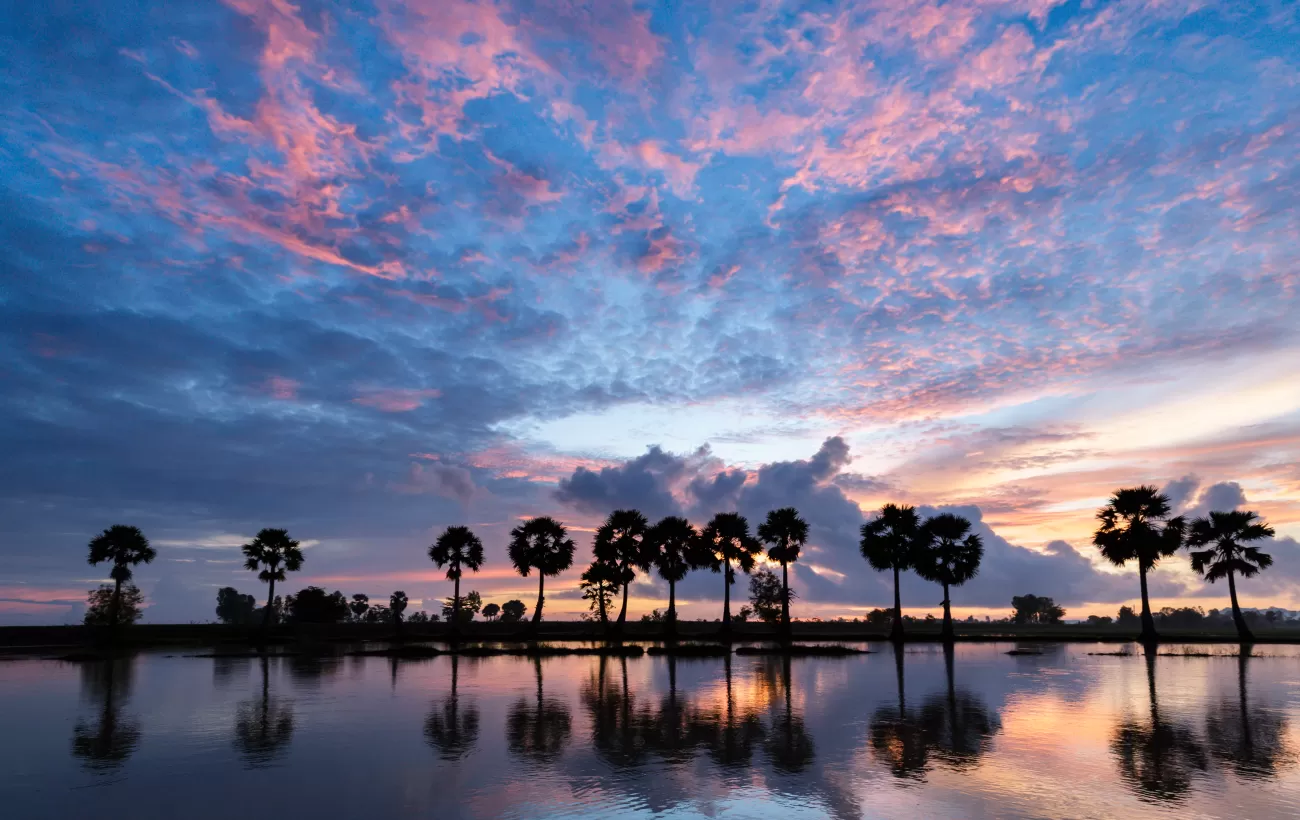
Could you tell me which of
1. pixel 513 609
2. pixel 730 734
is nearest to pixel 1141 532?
pixel 730 734

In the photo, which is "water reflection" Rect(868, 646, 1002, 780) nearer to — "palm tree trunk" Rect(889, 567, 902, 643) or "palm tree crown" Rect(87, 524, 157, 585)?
"palm tree trunk" Rect(889, 567, 902, 643)

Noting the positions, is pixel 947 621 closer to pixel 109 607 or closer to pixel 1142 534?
pixel 1142 534

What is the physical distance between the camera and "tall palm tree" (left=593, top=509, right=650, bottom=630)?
80.7 metres

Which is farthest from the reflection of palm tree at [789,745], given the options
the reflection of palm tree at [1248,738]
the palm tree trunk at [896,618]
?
the palm tree trunk at [896,618]

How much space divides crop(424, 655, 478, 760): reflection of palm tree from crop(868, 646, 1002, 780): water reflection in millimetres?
8770

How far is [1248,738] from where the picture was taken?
17531mm

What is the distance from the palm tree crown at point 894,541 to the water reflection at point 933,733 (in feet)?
156

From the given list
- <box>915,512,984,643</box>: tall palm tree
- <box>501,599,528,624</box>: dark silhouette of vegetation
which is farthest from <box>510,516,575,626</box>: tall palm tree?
<box>501,599,528,624</box>: dark silhouette of vegetation

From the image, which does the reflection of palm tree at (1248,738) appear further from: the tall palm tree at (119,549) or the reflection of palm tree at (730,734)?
the tall palm tree at (119,549)

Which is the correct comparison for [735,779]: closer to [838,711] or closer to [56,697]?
[838,711]

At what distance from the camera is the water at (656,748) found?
1204cm

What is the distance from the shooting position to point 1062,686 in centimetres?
2938

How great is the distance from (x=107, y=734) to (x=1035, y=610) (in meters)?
190

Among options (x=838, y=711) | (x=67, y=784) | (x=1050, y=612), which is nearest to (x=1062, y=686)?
(x=838, y=711)
